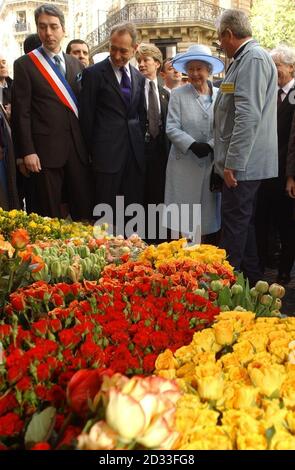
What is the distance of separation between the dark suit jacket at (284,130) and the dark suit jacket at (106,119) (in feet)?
4.37

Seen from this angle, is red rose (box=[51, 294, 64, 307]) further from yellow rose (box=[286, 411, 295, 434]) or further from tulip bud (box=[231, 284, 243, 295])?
yellow rose (box=[286, 411, 295, 434])

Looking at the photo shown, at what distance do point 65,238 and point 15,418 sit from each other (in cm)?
225

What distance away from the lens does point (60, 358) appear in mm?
1399

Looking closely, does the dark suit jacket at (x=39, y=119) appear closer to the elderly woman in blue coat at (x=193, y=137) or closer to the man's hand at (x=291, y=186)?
the elderly woman in blue coat at (x=193, y=137)

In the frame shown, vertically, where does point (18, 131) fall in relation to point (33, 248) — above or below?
above

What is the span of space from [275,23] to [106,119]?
2079cm

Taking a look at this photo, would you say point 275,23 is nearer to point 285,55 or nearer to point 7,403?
point 285,55

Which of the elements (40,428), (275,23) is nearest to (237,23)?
(40,428)

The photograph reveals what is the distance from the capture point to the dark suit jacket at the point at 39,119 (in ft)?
14.7

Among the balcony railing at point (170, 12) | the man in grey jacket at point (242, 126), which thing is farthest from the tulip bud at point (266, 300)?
the balcony railing at point (170, 12)

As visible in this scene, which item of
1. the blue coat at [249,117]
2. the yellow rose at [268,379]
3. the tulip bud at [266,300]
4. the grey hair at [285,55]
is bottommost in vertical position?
the tulip bud at [266,300]

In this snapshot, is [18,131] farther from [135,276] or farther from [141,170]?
[135,276]

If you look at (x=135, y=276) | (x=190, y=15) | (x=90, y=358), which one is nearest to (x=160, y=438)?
(x=90, y=358)

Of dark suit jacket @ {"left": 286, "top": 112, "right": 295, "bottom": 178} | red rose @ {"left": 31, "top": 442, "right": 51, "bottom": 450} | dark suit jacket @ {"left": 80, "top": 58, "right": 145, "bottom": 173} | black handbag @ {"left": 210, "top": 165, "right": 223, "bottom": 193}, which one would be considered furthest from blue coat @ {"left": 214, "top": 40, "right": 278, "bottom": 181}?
red rose @ {"left": 31, "top": 442, "right": 51, "bottom": 450}
